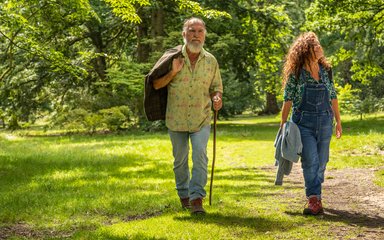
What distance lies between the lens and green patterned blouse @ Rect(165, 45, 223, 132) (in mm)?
7035

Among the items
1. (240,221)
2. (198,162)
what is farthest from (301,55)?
(240,221)

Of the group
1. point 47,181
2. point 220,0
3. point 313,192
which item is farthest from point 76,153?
point 220,0

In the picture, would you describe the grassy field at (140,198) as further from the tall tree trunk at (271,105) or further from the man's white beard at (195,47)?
the tall tree trunk at (271,105)

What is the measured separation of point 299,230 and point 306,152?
129 cm

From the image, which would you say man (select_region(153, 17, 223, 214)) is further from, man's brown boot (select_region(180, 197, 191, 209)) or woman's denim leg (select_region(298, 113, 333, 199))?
woman's denim leg (select_region(298, 113, 333, 199))

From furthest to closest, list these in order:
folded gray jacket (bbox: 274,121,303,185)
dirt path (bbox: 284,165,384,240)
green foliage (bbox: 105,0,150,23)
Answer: green foliage (bbox: 105,0,150,23) → folded gray jacket (bbox: 274,121,303,185) → dirt path (bbox: 284,165,384,240)

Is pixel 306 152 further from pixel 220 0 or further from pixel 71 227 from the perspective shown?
pixel 220 0

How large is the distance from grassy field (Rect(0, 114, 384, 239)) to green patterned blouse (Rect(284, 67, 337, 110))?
1328mm

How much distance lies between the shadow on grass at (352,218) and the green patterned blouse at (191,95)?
Result: 5.02 ft

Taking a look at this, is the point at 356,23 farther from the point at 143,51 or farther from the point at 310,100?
the point at 310,100

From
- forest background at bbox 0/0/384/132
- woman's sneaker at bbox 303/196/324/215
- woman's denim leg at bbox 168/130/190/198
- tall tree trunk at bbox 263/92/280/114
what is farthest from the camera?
tall tree trunk at bbox 263/92/280/114

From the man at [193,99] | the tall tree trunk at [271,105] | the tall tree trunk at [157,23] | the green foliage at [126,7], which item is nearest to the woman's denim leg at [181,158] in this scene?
the man at [193,99]

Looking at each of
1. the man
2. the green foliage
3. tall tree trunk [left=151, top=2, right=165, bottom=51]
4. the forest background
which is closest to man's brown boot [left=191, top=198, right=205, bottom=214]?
the man

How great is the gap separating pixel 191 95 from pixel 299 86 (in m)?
1.26
